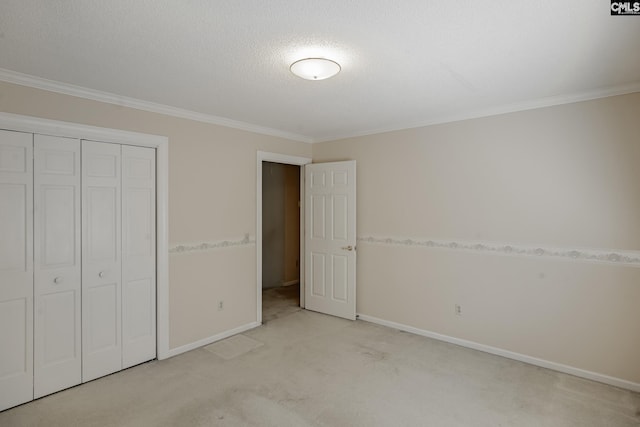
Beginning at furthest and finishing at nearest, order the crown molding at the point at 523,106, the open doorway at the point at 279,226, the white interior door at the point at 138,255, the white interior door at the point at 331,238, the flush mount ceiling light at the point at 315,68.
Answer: the open doorway at the point at 279,226 < the white interior door at the point at 331,238 < the white interior door at the point at 138,255 < the crown molding at the point at 523,106 < the flush mount ceiling light at the point at 315,68

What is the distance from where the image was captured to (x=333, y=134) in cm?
465

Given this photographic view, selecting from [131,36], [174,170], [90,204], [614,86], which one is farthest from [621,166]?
[90,204]

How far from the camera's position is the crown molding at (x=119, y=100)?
99.5 inches

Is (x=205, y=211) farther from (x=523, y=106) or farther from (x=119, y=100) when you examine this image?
(x=523, y=106)

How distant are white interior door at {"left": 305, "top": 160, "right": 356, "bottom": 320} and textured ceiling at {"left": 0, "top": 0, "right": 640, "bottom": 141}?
1.48 metres

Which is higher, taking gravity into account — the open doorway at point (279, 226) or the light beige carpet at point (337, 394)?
the open doorway at point (279, 226)

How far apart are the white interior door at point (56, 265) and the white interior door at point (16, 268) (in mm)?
45

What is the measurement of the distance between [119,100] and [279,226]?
375 centimetres

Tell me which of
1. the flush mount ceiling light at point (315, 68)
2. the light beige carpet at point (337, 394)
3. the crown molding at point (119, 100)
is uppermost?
Result: the crown molding at point (119, 100)

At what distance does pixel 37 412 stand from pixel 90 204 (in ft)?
5.19

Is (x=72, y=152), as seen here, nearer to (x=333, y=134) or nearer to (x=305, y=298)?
(x=333, y=134)

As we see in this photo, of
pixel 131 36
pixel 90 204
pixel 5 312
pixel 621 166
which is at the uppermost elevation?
pixel 131 36

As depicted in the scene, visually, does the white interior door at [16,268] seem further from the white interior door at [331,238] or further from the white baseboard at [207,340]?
the white interior door at [331,238]

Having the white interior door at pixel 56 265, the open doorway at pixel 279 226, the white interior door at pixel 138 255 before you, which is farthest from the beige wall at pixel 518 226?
the white interior door at pixel 56 265
